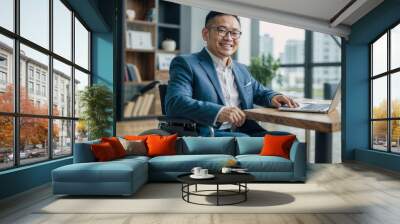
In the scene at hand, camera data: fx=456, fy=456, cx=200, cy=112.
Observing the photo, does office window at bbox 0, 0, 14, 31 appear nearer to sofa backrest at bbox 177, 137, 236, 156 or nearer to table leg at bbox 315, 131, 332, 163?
sofa backrest at bbox 177, 137, 236, 156

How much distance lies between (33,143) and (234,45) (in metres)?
3.73

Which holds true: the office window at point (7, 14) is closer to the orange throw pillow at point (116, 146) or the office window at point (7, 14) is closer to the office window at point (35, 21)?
the office window at point (35, 21)

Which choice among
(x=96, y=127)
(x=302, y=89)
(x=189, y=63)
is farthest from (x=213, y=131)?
(x=302, y=89)

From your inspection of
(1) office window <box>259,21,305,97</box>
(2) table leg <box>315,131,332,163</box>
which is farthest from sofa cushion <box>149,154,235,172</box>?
(1) office window <box>259,21,305,97</box>

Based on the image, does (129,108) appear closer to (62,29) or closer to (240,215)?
(62,29)

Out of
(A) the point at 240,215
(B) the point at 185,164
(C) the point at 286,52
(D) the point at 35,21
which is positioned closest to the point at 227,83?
(B) the point at 185,164

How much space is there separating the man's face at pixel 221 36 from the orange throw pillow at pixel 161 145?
1.98 metres

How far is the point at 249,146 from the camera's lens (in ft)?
21.4

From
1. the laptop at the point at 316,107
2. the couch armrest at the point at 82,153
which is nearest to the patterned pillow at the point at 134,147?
the couch armrest at the point at 82,153

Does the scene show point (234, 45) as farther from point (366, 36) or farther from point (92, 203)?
point (92, 203)

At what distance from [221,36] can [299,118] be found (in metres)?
2.45

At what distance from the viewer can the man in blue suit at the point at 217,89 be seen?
7375 millimetres

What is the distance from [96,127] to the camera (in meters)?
7.88

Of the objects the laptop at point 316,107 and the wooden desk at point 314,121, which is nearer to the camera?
the wooden desk at point 314,121
